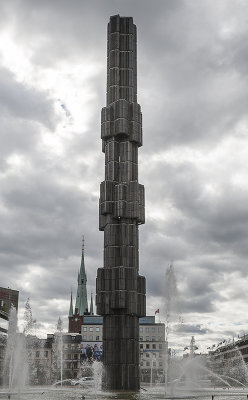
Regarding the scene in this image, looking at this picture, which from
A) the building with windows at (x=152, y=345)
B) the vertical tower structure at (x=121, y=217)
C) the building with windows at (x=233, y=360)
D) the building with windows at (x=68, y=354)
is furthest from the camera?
the building with windows at (x=152, y=345)

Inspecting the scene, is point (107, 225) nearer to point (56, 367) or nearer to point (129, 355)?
point (129, 355)

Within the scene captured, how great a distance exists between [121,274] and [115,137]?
60.6ft

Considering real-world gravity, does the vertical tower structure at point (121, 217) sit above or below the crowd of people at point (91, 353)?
above

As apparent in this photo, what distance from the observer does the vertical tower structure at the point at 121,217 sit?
62.7m

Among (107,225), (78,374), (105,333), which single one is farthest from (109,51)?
(78,374)

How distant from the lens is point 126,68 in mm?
72312

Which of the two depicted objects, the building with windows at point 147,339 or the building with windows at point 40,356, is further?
the building with windows at point 147,339

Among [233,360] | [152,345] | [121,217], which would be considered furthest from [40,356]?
[121,217]

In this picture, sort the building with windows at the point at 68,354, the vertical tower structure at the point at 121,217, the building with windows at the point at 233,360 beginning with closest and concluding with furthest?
the vertical tower structure at the point at 121,217, the building with windows at the point at 233,360, the building with windows at the point at 68,354

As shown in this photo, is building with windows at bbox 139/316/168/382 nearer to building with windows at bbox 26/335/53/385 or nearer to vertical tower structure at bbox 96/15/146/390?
building with windows at bbox 26/335/53/385

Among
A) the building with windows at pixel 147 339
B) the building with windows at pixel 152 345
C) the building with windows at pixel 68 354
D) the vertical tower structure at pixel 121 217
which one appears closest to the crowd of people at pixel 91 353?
the building with windows at pixel 147 339

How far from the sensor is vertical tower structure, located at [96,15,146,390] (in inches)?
2469

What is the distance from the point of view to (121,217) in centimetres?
6619

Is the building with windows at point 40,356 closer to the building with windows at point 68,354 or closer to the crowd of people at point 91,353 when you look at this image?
the building with windows at point 68,354
